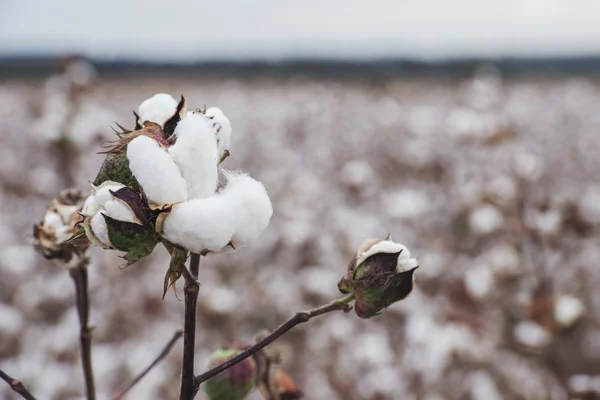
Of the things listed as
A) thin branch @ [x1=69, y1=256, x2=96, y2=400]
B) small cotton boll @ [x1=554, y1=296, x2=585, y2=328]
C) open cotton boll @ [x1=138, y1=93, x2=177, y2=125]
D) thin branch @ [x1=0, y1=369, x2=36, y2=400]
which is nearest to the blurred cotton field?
small cotton boll @ [x1=554, y1=296, x2=585, y2=328]

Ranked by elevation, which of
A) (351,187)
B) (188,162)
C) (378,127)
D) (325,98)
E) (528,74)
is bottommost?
(188,162)

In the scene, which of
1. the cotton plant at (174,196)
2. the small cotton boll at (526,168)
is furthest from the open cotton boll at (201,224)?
the small cotton boll at (526,168)

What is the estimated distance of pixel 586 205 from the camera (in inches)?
99.9

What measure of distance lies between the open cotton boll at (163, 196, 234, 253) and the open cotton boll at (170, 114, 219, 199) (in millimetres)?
24

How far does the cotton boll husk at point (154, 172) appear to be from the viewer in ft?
1.64

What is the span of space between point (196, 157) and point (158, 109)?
10 centimetres

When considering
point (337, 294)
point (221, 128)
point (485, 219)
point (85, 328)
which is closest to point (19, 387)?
point (85, 328)

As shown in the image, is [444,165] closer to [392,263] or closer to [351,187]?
[351,187]

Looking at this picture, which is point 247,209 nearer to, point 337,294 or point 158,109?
point 158,109

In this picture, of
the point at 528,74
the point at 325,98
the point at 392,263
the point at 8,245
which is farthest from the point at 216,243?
the point at 528,74

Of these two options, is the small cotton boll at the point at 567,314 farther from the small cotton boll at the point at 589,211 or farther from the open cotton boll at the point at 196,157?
the open cotton boll at the point at 196,157

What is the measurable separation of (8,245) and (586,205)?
9.21 feet

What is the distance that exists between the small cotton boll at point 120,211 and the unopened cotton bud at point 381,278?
0.23 metres

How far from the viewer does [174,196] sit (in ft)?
1.66
